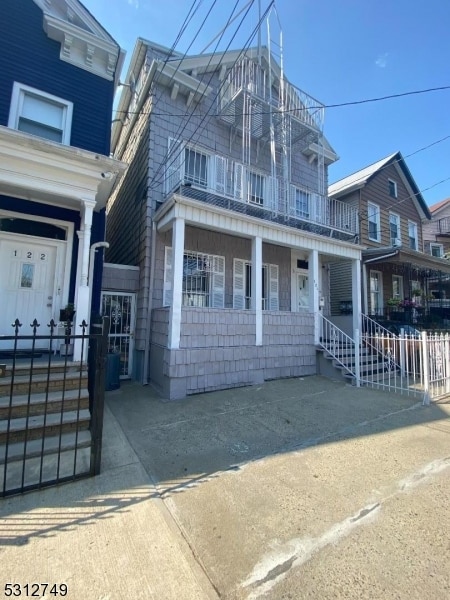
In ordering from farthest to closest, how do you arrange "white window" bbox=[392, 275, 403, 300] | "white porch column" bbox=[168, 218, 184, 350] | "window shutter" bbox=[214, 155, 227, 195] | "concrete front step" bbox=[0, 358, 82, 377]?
1. "white window" bbox=[392, 275, 403, 300]
2. "window shutter" bbox=[214, 155, 227, 195]
3. "white porch column" bbox=[168, 218, 184, 350]
4. "concrete front step" bbox=[0, 358, 82, 377]

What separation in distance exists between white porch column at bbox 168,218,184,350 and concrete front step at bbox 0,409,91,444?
2380 mm

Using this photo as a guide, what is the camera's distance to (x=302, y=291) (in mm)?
10617

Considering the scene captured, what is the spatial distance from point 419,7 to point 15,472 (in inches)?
439

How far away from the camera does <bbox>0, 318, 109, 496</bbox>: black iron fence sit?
2.93 m

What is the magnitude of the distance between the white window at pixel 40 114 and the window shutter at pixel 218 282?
4.57 m

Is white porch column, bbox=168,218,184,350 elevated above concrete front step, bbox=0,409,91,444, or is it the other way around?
white porch column, bbox=168,218,184,350

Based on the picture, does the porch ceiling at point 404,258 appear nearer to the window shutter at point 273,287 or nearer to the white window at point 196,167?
the window shutter at point 273,287

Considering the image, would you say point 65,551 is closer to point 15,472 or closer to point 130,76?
point 15,472

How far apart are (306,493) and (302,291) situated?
833 centimetres

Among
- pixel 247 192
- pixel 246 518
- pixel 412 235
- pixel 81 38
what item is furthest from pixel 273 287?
pixel 412 235

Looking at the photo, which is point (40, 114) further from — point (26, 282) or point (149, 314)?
point (149, 314)

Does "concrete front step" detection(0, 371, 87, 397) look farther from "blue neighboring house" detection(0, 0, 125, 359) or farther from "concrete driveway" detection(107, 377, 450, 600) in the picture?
"concrete driveway" detection(107, 377, 450, 600)

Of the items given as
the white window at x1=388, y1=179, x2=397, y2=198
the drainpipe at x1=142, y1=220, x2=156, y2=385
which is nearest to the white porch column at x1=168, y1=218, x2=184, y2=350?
the drainpipe at x1=142, y1=220, x2=156, y2=385

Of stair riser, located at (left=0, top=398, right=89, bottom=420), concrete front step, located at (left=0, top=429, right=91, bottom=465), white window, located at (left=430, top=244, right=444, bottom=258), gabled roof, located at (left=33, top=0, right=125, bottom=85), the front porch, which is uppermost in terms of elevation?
gabled roof, located at (left=33, top=0, right=125, bottom=85)
